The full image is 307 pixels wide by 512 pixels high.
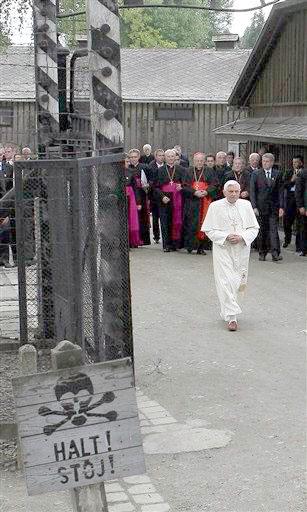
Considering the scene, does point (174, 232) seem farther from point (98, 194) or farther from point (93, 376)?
point (93, 376)

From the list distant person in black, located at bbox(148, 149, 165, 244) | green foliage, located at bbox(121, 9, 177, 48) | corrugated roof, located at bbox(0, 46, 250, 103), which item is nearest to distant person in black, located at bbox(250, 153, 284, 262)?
distant person in black, located at bbox(148, 149, 165, 244)

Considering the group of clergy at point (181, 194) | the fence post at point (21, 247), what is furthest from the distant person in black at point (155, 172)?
the fence post at point (21, 247)

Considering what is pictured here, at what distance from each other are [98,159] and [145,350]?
3.48 m

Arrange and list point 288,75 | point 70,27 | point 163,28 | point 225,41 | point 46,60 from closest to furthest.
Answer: point 46,60, point 70,27, point 288,75, point 225,41, point 163,28

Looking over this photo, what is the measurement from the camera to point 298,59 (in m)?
26.0

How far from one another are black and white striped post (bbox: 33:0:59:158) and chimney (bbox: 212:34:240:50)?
37792 mm

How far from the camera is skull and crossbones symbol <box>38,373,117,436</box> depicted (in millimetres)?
4812

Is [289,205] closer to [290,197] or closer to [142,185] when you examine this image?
[290,197]

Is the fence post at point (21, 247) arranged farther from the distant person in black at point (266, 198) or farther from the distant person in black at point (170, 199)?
the distant person in black at point (170, 199)

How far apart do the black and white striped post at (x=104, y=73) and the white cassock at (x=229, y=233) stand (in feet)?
13.4

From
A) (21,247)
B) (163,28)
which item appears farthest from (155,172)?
(163,28)

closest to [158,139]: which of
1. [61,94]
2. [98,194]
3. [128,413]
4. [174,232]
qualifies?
[174,232]

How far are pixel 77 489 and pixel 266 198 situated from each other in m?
16.1

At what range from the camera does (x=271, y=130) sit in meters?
26.0
